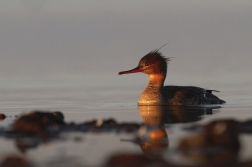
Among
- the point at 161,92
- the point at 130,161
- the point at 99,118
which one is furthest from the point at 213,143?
the point at 161,92

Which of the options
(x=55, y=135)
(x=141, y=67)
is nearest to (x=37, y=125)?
(x=55, y=135)

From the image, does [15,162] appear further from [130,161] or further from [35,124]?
[35,124]

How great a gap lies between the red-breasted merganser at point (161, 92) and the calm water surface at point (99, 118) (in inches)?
18.7

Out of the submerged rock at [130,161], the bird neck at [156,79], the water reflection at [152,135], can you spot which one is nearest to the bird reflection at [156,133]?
the water reflection at [152,135]

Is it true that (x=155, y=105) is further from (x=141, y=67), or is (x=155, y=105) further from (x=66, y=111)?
(x=66, y=111)

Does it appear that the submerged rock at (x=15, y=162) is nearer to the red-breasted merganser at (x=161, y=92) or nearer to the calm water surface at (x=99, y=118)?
the calm water surface at (x=99, y=118)

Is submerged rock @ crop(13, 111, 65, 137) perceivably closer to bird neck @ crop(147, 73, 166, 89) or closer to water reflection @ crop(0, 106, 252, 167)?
water reflection @ crop(0, 106, 252, 167)

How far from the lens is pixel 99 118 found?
39.8 feet

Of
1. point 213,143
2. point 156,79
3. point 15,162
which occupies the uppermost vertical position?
point 156,79

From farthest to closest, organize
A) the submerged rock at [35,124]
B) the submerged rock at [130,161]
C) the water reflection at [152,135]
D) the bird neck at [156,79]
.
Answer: the bird neck at [156,79] → the submerged rock at [35,124] → the water reflection at [152,135] → the submerged rock at [130,161]

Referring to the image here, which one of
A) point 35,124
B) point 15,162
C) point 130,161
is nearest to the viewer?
point 130,161

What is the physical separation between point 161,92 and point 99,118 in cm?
592

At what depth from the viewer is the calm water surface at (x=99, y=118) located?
301 inches

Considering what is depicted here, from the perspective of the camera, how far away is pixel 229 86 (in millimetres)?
21688
